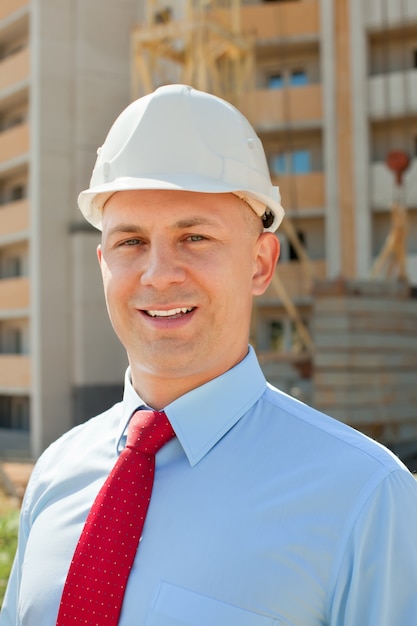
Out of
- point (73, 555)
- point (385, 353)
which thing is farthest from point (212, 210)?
point (385, 353)

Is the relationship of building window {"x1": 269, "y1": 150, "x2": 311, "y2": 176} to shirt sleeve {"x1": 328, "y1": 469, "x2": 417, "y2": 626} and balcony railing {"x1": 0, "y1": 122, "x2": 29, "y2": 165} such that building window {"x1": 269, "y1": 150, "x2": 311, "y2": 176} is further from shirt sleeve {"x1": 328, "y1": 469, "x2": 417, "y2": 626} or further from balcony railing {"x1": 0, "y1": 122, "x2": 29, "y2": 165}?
shirt sleeve {"x1": 328, "y1": 469, "x2": 417, "y2": 626}

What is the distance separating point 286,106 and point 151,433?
1751 cm

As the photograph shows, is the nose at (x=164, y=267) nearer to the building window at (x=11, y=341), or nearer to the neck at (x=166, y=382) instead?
the neck at (x=166, y=382)

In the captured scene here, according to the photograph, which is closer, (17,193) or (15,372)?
(15,372)

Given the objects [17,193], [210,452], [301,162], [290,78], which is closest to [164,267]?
[210,452]

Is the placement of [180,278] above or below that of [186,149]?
below

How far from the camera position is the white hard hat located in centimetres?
140

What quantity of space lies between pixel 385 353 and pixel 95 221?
10228 millimetres

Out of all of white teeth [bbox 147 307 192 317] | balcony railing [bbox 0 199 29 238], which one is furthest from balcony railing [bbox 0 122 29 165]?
white teeth [bbox 147 307 192 317]

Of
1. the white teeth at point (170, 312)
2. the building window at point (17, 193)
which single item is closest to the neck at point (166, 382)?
the white teeth at point (170, 312)

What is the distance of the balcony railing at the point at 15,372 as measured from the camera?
19.1 meters

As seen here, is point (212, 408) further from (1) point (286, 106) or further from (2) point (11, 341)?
(2) point (11, 341)

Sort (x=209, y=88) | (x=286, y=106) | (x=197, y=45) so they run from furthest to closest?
(x=286, y=106), (x=209, y=88), (x=197, y=45)

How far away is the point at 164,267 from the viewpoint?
136 centimetres
